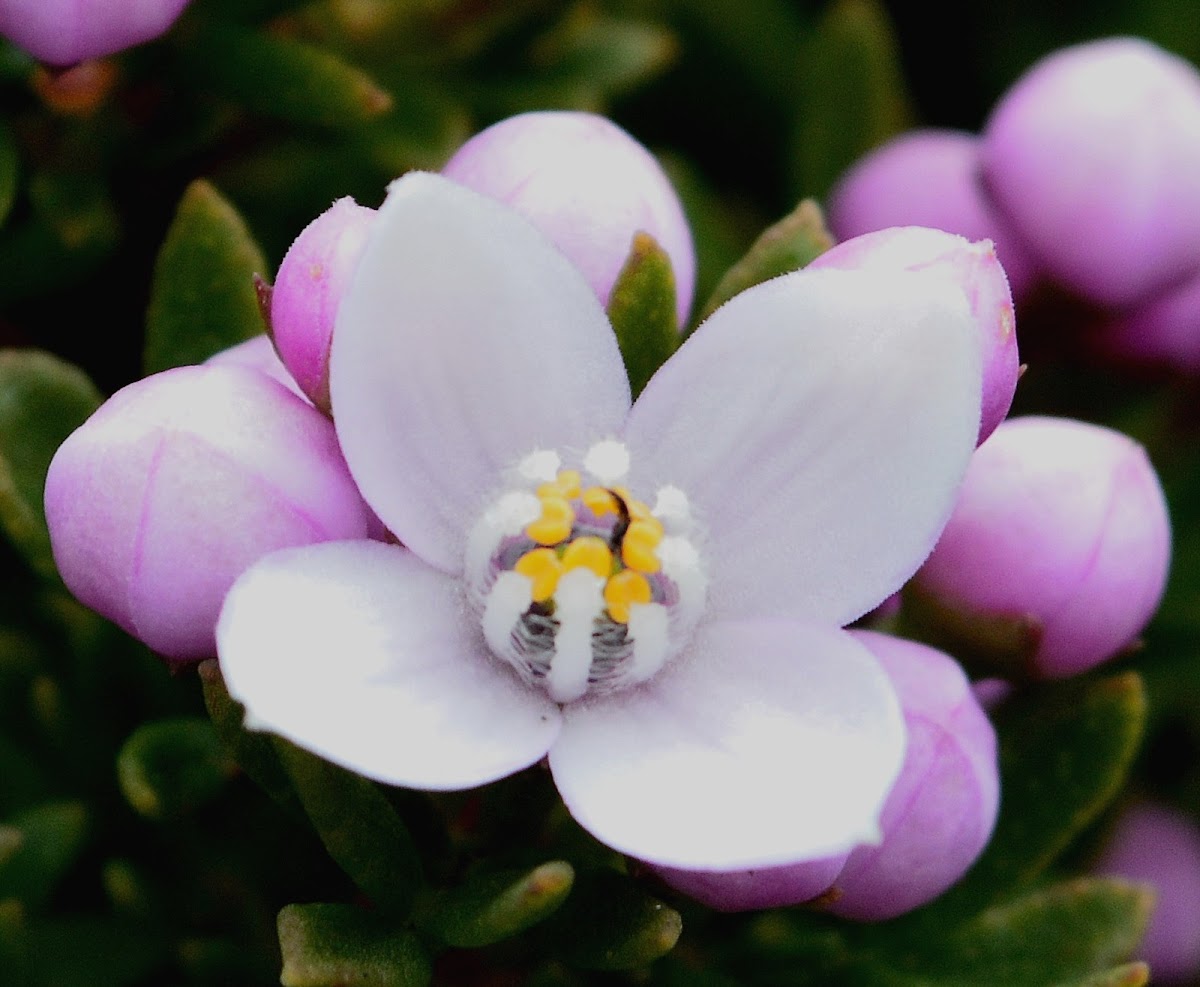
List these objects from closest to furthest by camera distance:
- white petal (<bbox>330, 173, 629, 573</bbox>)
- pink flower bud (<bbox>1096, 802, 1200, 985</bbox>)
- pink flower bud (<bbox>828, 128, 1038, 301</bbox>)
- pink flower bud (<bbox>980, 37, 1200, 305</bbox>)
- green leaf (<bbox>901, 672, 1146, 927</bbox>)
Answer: white petal (<bbox>330, 173, 629, 573</bbox>)
green leaf (<bbox>901, 672, 1146, 927</bbox>)
pink flower bud (<bbox>980, 37, 1200, 305</bbox>)
pink flower bud (<bbox>828, 128, 1038, 301</bbox>)
pink flower bud (<bbox>1096, 802, 1200, 985</bbox>)

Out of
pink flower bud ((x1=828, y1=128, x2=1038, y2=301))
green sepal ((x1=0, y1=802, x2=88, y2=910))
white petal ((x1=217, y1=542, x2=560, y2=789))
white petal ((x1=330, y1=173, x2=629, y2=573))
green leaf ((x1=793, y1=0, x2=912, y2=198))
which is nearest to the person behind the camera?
white petal ((x1=217, y1=542, x2=560, y2=789))

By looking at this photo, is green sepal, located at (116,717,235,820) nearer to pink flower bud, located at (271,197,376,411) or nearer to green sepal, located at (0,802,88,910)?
green sepal, located at (0,802,88,910)

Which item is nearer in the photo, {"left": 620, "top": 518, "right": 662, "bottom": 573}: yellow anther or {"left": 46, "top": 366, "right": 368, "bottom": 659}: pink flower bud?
{"left": 46, "top": 366, "right": 368, "bottom": 659}: pink flower bud

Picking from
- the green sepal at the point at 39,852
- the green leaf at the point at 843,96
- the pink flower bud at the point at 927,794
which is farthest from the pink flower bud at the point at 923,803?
the green leaf at the point at 843,96

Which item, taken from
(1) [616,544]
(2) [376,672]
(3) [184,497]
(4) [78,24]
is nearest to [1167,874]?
(1) [616,544]

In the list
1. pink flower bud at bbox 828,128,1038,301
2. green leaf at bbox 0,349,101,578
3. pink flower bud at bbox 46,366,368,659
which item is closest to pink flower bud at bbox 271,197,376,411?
pink flower bud at bbox 46,366,368,659

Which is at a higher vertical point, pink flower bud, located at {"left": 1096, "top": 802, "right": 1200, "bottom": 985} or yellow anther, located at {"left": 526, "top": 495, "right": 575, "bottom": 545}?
yellow anther, located at {"left": 526, "top": 495, "right": 575, "bottom": 545}

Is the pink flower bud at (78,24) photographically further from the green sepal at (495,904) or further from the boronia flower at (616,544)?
the green sepal at (495,904)

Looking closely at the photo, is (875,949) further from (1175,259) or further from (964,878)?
(1175,259)

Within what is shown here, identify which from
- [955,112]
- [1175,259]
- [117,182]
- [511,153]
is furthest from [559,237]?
[955,112]
